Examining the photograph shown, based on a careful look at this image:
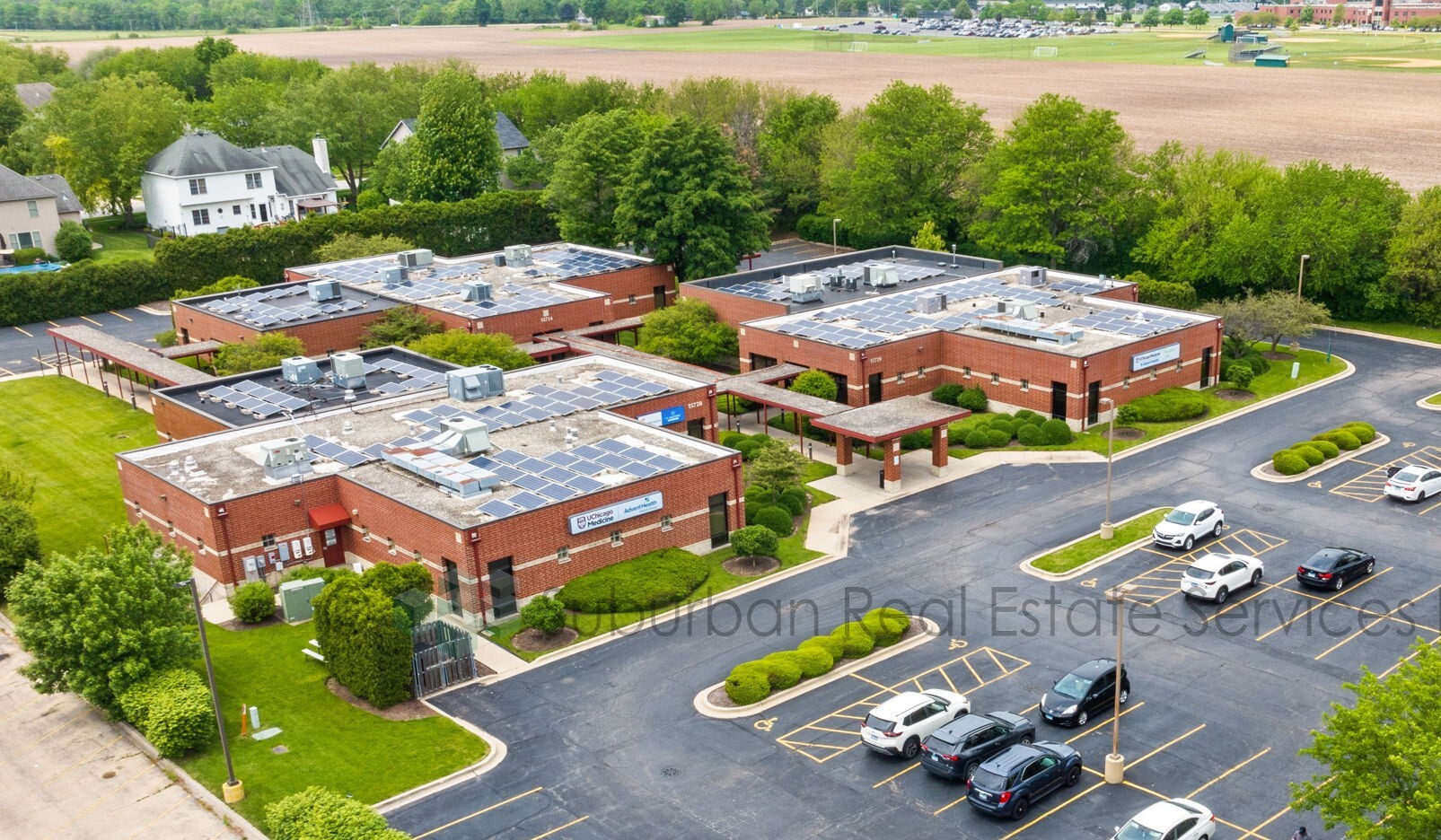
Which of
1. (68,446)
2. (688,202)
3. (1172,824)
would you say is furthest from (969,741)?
(688,202)

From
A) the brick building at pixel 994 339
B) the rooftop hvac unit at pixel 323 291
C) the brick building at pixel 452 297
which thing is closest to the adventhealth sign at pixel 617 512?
the brick building at pixel 994 339

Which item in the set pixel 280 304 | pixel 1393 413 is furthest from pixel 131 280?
pixel 1393 413


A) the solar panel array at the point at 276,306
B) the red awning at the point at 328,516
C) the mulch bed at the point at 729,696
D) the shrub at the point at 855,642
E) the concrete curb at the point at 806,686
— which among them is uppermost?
the solar panel array at the point at 276,306


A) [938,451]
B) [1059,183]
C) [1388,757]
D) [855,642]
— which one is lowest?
[855,642]

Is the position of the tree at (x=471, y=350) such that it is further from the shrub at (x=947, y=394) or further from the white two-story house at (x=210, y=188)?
the white two-story house at (x=210, y=188)

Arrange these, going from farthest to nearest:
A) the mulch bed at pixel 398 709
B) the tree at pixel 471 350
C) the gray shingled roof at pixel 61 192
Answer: the gray shingled roof at pixel 61 192, the tree at pixel 471 350, the mulch bed at pixel 398 709

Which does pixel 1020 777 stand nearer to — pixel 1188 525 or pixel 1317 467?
pixel 1188 525
